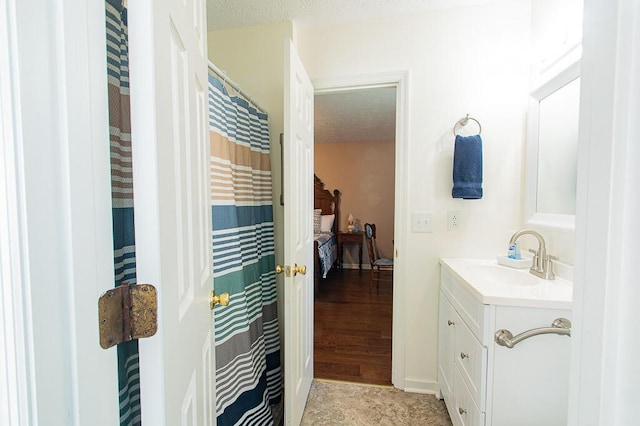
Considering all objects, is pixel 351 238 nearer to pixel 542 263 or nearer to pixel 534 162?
pixel 534 162

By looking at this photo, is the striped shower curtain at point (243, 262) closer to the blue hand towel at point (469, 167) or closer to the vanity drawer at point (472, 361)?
the vanity drawer at point (472, 361)

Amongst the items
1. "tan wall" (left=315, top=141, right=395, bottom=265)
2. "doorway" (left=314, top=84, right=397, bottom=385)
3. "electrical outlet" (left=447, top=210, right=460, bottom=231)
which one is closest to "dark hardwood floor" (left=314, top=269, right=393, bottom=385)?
"doorway" (left=314, top=84, right=397, bottom=385)

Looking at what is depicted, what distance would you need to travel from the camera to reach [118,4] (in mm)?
607

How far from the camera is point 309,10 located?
1651mm

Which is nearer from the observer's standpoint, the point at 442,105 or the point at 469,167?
the point at 469,167

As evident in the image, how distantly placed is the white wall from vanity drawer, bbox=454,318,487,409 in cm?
45

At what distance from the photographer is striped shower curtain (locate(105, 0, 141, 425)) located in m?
0.62

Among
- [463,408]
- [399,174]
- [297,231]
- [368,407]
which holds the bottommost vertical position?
[368,407]

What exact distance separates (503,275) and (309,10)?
1.96 metres

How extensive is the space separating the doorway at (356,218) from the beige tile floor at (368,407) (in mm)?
112

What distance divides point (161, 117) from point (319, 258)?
3.25 m

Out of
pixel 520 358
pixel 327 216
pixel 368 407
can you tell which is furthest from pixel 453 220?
pixel 327 216

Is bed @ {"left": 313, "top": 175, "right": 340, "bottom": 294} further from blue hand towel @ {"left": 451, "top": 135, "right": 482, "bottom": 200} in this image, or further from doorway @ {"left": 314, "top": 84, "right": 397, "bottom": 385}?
blue hand towel @ {"left": 451, "top": 135, "right": 482, "bottom": 200}

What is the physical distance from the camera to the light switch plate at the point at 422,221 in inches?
69.6
